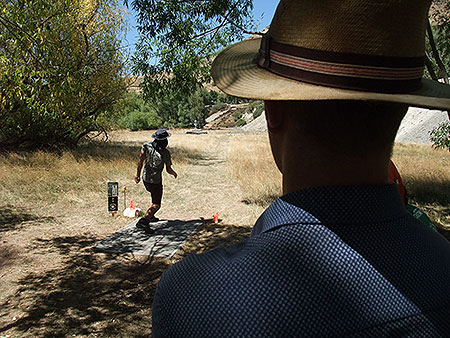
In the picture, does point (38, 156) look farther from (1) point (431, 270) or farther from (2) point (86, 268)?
(1) point (431, 270)

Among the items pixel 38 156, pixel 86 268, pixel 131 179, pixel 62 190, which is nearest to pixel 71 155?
pixel 38 156

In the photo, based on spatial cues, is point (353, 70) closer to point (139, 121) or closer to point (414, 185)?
point (414, 185)

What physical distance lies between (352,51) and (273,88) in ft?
0.73

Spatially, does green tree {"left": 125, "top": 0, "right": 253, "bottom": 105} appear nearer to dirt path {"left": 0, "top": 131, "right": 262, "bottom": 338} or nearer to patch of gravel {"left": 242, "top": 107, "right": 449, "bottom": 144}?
dirt path {"left": 0, "top": 131, "right": 262, "bottom": 338}

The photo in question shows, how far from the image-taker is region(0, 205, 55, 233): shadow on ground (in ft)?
24.6

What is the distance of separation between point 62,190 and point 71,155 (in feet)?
19.0

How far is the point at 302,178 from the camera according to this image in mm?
952

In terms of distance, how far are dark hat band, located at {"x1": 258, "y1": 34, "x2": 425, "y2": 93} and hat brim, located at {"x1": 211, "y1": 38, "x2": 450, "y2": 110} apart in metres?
0.03

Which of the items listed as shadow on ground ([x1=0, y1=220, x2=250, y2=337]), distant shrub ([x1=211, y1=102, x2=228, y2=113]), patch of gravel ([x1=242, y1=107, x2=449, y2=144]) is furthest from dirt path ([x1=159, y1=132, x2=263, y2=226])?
distant shrub ([x1=211, y1=102, x2=228, y2=113])

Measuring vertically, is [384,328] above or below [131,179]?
above

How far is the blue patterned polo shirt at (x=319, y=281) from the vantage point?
0.75 m

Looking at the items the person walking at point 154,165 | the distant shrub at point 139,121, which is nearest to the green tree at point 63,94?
the person walking at point 154,165

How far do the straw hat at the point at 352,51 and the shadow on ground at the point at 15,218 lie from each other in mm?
7859

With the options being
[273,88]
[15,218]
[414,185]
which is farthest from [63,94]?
[273,88]
